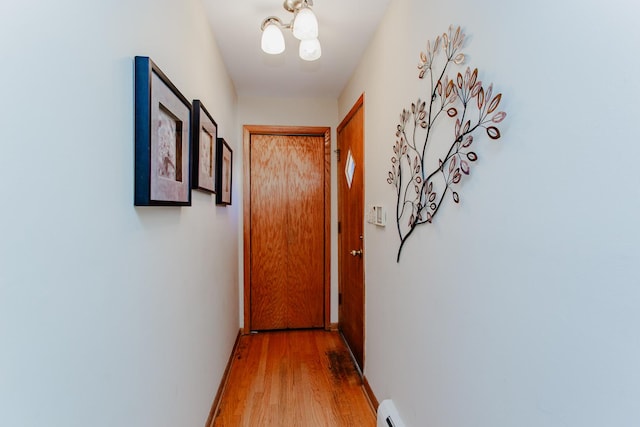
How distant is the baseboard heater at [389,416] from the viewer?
1.51 m

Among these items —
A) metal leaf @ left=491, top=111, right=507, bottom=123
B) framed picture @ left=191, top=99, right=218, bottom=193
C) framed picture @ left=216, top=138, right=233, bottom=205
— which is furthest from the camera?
framed picture @ left=216, top=138, right=233, bottom=205

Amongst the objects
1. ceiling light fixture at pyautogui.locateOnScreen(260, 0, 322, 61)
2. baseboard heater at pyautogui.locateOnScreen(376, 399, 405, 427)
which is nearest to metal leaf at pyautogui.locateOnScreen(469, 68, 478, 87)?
ceiling light fixture at pyautogui.locateOnScreen(260, 0, 322, 61)

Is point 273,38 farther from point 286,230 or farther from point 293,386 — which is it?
point 293,386

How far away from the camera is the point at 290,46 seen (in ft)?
7.02

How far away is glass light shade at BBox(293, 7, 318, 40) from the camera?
1523 millimetres

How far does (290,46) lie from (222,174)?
0.97 meters

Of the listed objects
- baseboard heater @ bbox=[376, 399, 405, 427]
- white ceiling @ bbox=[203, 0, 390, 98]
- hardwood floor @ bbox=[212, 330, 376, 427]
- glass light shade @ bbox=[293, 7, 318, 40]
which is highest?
white ceiling @ bbox=[203, 0, 390, 98]

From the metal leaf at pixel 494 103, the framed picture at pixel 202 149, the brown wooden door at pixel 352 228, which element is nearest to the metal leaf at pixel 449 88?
the metal leaf at pixel 494 103

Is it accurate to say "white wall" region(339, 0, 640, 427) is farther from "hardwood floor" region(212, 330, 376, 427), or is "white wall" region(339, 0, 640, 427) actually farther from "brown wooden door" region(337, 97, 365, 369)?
"brown wooden door" region(337, 97, 365, 369)

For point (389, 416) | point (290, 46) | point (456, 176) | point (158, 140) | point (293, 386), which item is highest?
point (290, 46)

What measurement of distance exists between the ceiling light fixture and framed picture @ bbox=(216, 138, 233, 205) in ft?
2.22
